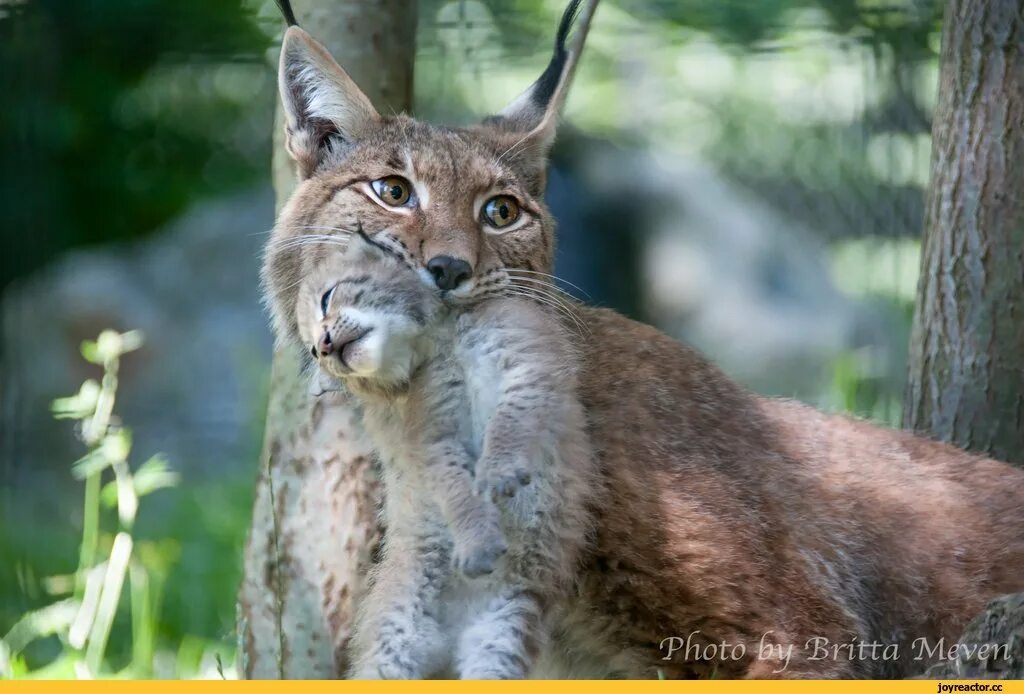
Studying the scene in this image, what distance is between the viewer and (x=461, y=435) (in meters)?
3.02

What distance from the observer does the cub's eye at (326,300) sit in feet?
9.66

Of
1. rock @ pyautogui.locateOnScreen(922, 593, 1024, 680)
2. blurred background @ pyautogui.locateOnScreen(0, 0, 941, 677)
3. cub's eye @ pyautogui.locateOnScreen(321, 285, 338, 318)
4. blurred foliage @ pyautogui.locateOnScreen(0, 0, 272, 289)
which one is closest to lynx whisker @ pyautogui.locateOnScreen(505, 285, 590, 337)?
cub's eye @ pyautogui.locateOnScreen(321, 285, 338, 318)

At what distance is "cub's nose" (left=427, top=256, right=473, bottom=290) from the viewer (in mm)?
3070

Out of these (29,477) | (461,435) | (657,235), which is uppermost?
(461,435)

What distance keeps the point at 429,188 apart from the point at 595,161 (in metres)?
4.82

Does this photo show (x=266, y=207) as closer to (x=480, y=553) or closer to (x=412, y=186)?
(x=412, y=186)

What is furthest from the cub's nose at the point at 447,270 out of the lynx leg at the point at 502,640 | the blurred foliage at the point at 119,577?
the blurred foliage at the point at 119,577

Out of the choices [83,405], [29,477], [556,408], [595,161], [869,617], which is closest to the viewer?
[556,408]

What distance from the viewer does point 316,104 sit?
3.58 meters

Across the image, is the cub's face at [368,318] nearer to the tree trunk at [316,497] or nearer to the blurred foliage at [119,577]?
the tree trunk at [316,497]

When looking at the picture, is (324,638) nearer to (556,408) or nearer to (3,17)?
(556,408)

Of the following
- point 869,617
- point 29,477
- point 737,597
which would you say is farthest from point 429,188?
point 29,477

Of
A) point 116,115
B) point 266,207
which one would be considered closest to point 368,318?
point 116,115

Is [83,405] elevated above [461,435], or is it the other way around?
[461,435]
